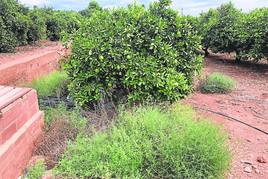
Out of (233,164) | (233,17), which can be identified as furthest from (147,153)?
(233,17)

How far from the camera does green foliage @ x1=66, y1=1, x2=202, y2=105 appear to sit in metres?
3.71

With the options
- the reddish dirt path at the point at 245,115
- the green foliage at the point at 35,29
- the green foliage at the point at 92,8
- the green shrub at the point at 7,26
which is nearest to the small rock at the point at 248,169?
the reddish dirt path at the point at 245,115

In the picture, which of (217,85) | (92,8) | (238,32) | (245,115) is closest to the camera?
(245,115)

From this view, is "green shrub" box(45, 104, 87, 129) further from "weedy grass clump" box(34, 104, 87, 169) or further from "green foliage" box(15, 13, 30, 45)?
"green foliage" box(15, 13, 30, 45)

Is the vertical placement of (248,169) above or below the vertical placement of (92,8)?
below

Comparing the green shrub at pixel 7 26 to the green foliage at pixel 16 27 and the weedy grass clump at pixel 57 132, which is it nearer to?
the green foliage at pixel 16 27

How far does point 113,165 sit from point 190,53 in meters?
2.42

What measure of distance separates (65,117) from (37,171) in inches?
39.9

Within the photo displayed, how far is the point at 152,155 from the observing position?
249cm

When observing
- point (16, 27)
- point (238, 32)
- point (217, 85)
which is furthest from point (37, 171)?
point (238, 32)

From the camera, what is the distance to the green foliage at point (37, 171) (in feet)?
8.01

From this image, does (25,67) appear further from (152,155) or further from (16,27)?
(152,155)

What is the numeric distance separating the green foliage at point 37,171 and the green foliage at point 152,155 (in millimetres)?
132

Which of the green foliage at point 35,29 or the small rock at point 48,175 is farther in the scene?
the green foliage at point 35,29
